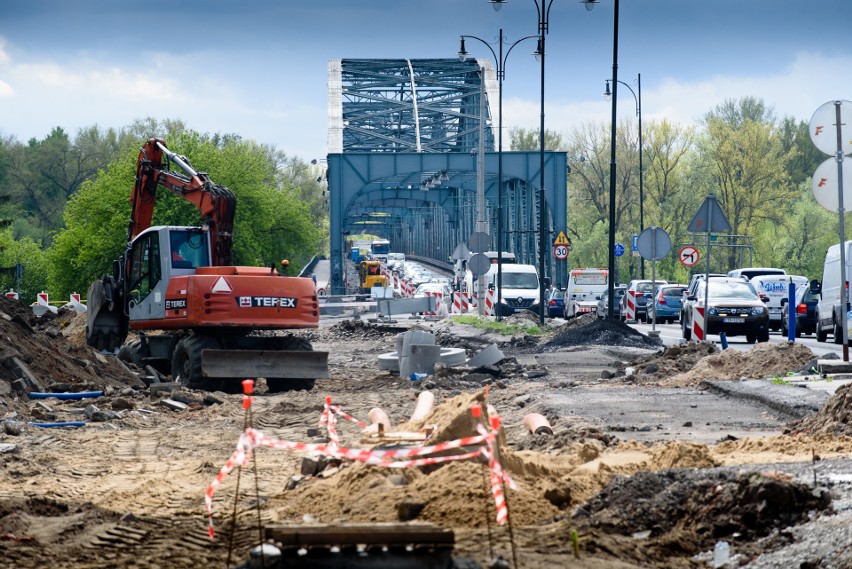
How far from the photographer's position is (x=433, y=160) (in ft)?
216

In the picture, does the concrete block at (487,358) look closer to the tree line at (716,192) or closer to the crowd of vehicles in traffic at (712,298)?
the crowd of vehicles in traffic at (712,298)

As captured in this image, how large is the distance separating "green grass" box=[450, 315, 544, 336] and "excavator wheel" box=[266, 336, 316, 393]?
14.8 metres

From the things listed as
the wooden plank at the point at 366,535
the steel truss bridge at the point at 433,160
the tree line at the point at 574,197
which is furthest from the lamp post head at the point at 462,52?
the wooden plank at the point at 366,535

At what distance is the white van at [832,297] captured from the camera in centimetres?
3004

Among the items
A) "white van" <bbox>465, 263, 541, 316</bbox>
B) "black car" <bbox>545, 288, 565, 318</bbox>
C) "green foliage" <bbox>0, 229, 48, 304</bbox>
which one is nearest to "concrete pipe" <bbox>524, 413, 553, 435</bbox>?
"white van" <bbox>465, 263, 541, 316</bbox>

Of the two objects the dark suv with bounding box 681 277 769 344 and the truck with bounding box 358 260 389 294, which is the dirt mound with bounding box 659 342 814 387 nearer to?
the dark suv with bounding box 681 277 769 344

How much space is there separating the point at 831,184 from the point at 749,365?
367 centimetres

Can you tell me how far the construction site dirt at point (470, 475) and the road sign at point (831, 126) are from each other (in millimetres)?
3227

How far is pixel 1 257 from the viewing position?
65688mm

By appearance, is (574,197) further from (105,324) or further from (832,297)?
(105,324)

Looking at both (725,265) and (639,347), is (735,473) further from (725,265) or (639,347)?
(725,265)

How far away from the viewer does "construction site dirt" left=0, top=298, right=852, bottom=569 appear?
770 centimetres

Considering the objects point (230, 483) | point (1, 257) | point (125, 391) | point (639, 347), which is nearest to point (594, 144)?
point (1, 257)

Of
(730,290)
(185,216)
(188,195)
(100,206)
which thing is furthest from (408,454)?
(100,206)
